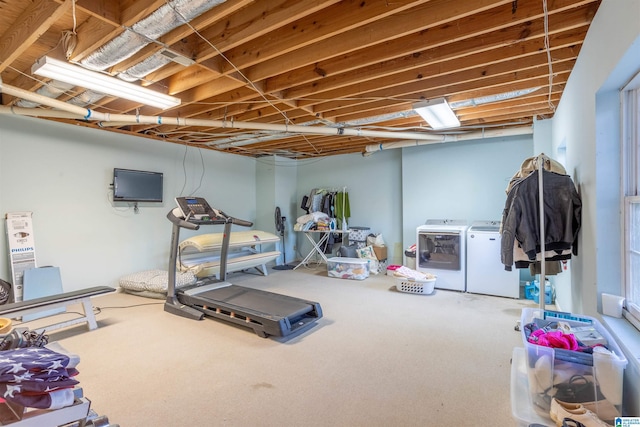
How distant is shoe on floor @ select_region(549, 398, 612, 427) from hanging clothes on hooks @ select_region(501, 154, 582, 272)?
1352 mm

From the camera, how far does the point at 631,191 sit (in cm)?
186

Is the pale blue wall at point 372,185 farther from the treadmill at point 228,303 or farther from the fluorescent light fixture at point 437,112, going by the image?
the treadmill at point 228,303

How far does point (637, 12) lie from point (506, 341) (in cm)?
271

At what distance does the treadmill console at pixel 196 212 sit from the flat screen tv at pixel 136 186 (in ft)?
5.02

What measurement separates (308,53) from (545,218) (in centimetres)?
246

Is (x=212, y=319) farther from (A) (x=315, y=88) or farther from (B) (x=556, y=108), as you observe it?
(B) (x=556, y=108)

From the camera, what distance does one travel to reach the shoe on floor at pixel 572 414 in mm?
1337

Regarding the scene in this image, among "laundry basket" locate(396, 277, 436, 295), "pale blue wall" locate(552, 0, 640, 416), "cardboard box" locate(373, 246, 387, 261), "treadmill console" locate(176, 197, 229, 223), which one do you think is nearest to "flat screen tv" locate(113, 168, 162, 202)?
"treadmill console" locate(176, 197, 229, 223)

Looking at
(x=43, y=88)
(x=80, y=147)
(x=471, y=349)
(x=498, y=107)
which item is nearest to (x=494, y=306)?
(x=471, y=349)

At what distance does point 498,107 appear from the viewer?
13.1ft

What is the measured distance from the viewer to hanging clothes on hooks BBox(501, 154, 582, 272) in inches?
98.3

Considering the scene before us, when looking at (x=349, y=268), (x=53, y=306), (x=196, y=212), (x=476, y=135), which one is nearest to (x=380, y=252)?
(x=349, y=268)

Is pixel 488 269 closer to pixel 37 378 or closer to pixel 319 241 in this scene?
pixel 319 241

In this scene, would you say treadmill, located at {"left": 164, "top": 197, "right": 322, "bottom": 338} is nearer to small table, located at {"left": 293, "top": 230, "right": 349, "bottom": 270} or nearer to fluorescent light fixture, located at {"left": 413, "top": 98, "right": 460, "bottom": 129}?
small table, located at {"left": 293, "top": 230, "right": 349, "bottom": 270}
